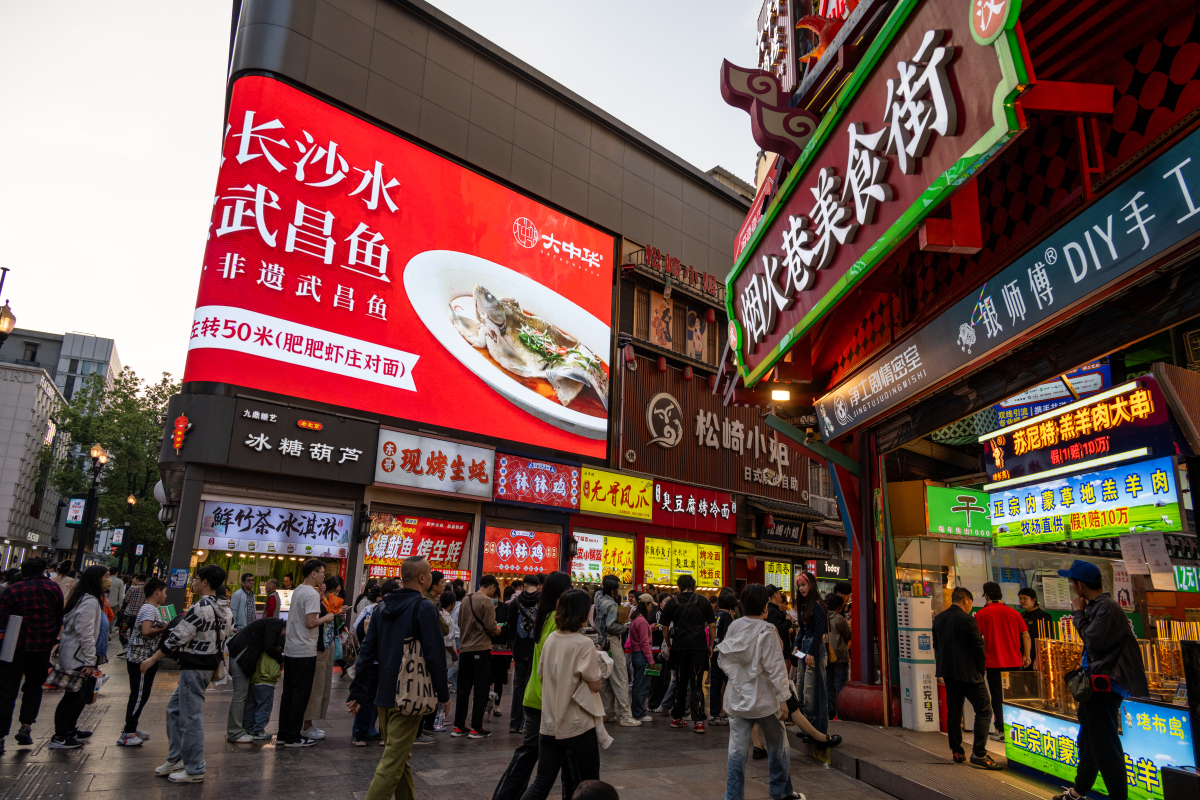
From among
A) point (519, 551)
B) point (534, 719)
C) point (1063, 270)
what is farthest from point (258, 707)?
point (519, 551)

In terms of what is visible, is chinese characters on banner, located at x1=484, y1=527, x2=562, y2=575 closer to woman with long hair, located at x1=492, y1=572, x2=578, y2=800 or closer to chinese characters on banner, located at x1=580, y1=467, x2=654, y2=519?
chinese characters on banner, located at x1=580, y1=467, x2=654, y2=519

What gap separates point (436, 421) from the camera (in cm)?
1752

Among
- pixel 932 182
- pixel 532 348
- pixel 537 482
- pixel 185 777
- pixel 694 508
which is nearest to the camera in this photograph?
pixel 932 182

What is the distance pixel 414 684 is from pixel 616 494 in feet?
53.8

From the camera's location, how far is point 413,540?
56.5 ft

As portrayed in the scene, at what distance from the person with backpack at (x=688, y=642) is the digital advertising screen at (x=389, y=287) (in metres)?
9.68

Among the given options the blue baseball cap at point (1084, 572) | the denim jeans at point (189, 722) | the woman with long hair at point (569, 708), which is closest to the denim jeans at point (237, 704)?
the denim jeans at point (189, 722)

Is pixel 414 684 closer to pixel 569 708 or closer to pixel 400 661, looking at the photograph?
pixel 400 661

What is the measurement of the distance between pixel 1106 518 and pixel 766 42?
668 centimetres

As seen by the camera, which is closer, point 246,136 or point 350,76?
point 246,136

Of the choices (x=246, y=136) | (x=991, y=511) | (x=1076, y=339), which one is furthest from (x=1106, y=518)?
(x=246, y=136)

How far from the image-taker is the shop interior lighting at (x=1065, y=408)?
6480 millimetres

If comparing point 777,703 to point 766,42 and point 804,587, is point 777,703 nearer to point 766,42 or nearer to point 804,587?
point 804,587

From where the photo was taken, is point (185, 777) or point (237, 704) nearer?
point (185, 777)
